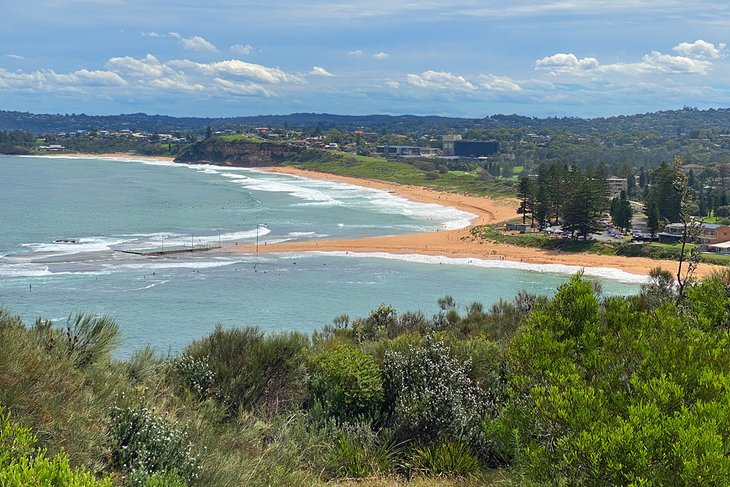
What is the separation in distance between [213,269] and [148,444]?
138 feet

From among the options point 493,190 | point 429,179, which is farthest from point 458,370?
point 429,179

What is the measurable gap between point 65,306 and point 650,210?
160ft

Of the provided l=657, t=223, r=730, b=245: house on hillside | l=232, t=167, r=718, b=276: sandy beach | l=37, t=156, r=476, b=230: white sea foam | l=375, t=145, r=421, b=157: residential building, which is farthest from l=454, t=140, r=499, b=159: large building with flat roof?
l=657, t=223, r=730, b=245: house on hillside

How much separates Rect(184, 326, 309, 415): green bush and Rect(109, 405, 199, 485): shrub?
3249 mm

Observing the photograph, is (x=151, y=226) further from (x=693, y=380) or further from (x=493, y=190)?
(x=693, y=380)

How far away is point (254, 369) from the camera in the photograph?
12.4 metres

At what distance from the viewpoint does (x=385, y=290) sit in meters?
42.9

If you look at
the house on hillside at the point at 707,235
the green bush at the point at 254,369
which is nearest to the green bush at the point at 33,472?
the green bush at the point at 254,369

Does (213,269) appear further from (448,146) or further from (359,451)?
(448,146)

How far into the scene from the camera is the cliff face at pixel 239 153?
169 meters

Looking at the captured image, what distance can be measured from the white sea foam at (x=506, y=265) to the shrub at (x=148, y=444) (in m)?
43.1

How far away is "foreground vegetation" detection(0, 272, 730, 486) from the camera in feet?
19.3

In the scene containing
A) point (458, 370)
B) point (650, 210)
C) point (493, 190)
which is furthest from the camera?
point (493, 190)

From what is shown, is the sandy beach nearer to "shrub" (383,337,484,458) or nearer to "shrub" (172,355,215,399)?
"shrub" (383,337,484,458)
